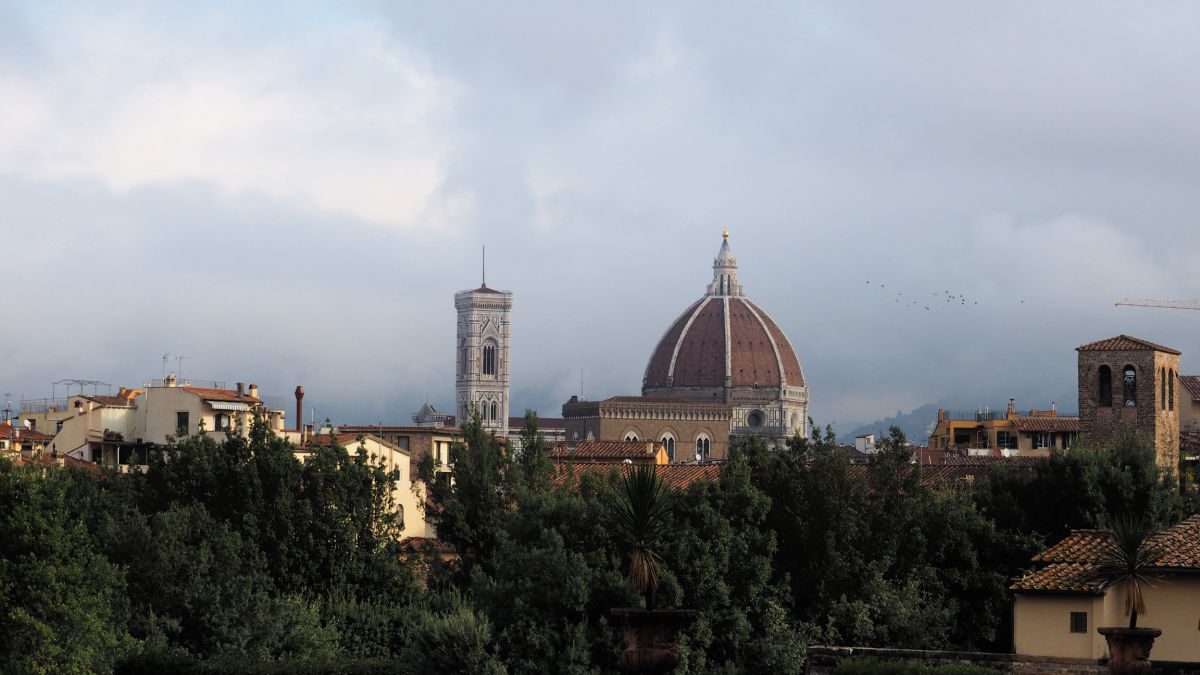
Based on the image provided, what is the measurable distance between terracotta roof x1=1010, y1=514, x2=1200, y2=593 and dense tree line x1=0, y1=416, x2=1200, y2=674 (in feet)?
11.8

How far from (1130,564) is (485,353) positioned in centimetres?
17368

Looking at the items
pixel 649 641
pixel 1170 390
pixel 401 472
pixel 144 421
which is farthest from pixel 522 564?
pixel 1170 390

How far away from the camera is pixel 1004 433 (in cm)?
8012

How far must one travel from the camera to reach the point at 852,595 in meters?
33.8

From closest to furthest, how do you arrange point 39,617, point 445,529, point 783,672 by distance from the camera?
point 783,672 < point 39,617 < point 445,529

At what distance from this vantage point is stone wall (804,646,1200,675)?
25.2 meters

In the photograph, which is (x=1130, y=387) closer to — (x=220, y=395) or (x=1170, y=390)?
(x=1170, y=390)

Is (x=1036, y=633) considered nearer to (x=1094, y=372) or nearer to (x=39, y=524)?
(x=39, y=524)

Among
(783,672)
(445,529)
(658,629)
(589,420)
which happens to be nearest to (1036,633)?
(783,672)

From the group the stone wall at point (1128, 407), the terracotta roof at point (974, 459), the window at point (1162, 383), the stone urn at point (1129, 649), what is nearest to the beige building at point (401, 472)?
the terracotta roof at point (974, 459)

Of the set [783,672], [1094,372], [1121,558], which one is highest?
[1094,372]

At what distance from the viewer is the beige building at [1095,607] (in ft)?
86.2

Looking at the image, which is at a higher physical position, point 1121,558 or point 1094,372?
point 1094,372

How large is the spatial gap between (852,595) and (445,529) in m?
9.03
